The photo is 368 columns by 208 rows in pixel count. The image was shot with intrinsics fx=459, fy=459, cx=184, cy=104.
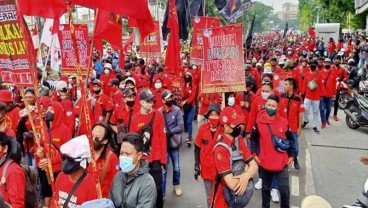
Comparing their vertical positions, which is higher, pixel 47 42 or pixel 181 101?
pixel 47 42

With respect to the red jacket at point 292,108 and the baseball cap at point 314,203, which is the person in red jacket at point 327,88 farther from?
the baseball cap at point 314,203

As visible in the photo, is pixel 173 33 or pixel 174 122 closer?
pixel 174 122

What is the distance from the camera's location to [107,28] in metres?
5.36

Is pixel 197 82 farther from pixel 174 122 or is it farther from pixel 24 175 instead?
pixel 24 175

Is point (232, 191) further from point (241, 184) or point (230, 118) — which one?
point (230, 118)

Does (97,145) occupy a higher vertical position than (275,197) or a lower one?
higher

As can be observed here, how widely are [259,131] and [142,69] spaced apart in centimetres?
935

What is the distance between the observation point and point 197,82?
12.0m

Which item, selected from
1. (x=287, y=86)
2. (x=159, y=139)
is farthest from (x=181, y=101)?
(x=159, y=139)

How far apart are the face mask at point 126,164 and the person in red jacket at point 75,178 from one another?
0.25 metres

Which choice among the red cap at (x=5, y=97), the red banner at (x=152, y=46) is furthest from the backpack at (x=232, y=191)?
the red banner at (x=152, y=46)

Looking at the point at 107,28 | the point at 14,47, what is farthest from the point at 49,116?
the point at 14,47

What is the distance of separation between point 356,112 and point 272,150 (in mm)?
6703

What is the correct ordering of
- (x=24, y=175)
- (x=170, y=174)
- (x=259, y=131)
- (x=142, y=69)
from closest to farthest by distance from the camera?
(x=24, y=175), (x=259, y=131), (x=170, y=174), (x=142, y=69)
